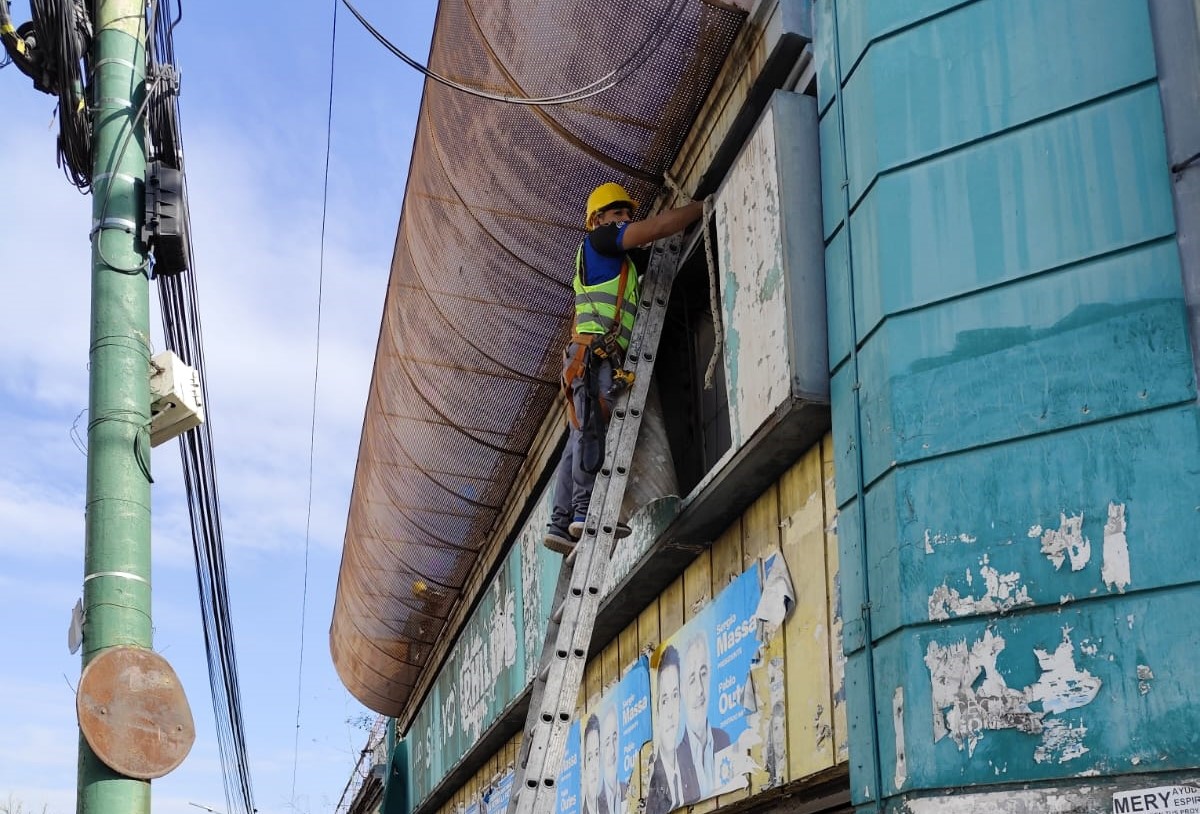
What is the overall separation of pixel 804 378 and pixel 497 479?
23.7 feet

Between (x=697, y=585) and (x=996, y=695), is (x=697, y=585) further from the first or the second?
(x=996, y=695)

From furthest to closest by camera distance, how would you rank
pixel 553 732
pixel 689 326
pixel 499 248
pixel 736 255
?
pixel 499 248 → pixel 689 326 → pixel 736 255 → pixel 553 732

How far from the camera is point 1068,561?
3.99m

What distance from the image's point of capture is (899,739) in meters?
4.23

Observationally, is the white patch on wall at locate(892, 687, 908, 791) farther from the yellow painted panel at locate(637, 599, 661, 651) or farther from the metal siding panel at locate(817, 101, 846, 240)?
the yellow painted panel at locate(637, 599, 661, 651)

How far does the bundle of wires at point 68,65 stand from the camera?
624cm

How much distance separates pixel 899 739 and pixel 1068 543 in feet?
2.72

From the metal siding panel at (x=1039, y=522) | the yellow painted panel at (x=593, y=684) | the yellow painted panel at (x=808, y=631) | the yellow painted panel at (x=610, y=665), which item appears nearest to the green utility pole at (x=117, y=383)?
the yellow painted panel at (x=808, y=631)

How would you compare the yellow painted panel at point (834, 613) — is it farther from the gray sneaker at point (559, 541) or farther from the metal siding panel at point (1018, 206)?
the gray sneaker at point (559, 541)

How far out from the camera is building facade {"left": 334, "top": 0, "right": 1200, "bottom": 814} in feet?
12.8

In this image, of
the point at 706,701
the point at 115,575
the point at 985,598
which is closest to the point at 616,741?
the point at 706,701

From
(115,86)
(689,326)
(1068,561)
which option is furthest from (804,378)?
(115,86)

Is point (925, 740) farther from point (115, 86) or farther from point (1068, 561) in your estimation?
point (115, 86)

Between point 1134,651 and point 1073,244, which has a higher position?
→ point 1073,244
